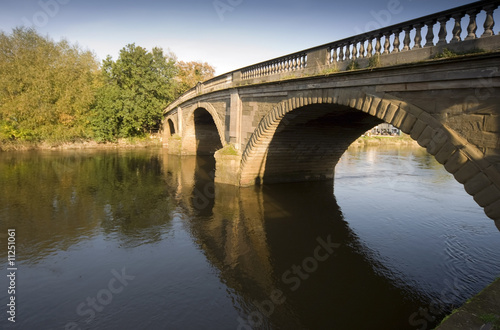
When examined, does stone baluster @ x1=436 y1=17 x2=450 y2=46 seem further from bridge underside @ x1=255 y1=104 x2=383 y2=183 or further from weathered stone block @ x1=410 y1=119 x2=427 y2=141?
bridge underside @ x1=255 y1=104 x2=383 y2=183

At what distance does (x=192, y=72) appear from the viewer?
196 feet

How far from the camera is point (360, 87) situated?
8.69m

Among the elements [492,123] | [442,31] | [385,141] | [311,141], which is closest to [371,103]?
[442,31]

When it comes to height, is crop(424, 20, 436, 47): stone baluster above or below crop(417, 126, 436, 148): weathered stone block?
above

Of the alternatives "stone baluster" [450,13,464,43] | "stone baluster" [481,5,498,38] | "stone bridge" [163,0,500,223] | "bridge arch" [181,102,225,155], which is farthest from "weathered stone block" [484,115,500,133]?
"bridge arch" [181,102,225,155]

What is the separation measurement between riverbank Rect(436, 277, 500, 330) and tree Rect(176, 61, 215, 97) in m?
56.1

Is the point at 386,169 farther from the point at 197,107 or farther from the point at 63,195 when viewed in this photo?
the point at 63,195

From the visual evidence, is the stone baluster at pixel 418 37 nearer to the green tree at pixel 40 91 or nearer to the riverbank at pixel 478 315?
the riverbank at pixel 478 315

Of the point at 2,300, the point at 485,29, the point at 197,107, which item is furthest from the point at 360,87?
the point at 197,107

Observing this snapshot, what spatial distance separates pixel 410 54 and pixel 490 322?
5749 millimetres

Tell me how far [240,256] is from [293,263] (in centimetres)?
153

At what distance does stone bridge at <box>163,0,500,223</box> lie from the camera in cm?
578

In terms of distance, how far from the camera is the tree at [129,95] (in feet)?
120

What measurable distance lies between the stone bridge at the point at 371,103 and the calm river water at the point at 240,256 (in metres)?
2.05
